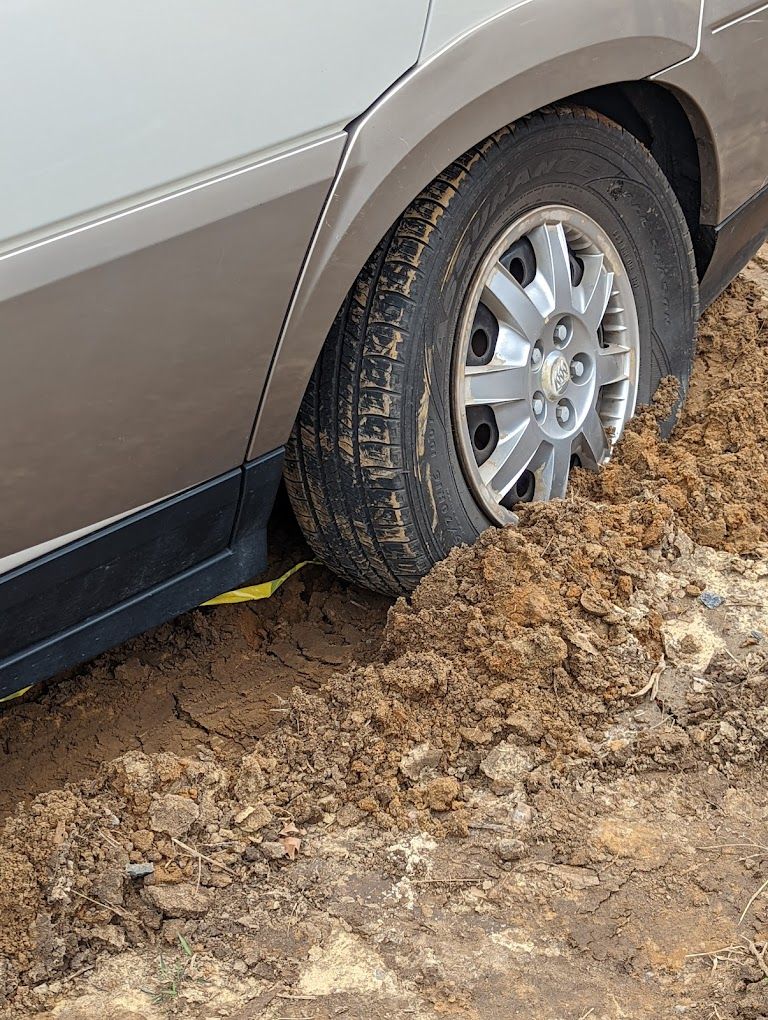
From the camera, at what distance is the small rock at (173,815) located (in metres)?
2.08

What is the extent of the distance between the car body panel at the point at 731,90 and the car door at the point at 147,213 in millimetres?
1040

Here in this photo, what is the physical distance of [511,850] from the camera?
2.08 m

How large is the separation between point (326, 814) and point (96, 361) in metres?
1.01

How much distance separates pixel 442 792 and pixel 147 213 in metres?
1.25

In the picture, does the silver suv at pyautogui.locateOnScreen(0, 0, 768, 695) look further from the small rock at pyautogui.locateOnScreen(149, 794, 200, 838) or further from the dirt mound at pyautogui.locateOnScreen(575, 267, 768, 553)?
the small rock at pyautogui.locateOnScreen(149, 794, 200, 838)

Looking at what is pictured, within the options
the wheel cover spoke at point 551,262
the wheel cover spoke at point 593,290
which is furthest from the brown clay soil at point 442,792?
the wheel cover spoke at point 551,262

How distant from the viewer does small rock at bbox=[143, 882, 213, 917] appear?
1952 millimetres

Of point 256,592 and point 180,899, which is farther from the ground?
point 256,592

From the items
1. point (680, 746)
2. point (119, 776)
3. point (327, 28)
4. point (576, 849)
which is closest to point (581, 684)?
point (680, 746)

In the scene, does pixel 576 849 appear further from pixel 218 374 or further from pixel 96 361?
pixel 96 361

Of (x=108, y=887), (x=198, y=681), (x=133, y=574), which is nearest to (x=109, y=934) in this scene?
(x=108, y=887)

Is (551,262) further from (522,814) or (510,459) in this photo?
(522,814)

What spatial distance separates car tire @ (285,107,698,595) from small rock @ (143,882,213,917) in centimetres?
92

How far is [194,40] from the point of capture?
5.44ft
